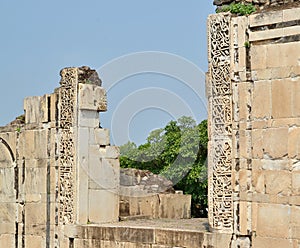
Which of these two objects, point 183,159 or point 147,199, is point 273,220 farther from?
point 183,159

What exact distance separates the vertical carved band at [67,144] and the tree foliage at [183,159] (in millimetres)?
13287

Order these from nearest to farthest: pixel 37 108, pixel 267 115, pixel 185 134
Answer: pixel 267 115 → pixel 37 108 → pixel 185 134

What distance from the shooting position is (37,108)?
42.5 ft

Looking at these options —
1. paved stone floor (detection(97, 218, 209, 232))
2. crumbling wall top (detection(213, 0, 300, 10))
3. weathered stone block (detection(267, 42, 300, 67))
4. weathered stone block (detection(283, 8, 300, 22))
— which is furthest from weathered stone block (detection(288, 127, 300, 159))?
paved stone floor (detection(97, 218, 209, 232))

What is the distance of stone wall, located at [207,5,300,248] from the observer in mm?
9062

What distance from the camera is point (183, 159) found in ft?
85.9

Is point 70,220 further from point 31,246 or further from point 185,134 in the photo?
point 185,134

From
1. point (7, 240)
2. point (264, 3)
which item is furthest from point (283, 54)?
point (7, 240)

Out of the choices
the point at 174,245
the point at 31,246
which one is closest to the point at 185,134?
the point at 31,246

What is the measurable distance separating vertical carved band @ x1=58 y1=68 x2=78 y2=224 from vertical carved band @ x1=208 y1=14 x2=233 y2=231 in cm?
341

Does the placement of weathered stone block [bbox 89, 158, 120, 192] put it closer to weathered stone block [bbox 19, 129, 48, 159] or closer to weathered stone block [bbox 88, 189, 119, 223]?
weathered stone block [bbox 88, 189, 119, 223]

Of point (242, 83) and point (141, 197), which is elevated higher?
point (242, 83)

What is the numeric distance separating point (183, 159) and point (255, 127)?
55.1 ft

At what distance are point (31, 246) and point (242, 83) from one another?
5.90 meters
